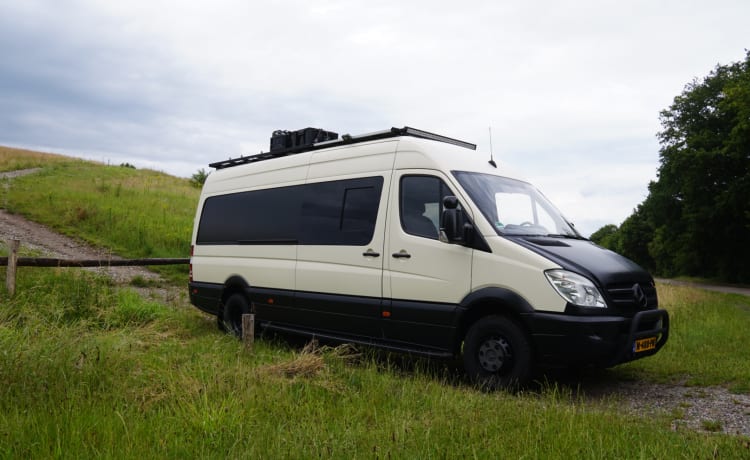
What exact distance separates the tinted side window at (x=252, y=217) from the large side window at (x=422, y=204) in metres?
1.96

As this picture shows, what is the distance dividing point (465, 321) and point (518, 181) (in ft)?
6.55

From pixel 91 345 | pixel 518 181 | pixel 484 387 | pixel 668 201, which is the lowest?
pixel 484 387

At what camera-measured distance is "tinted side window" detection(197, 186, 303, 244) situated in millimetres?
8367

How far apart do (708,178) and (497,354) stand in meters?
33.5

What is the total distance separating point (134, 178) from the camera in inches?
1375

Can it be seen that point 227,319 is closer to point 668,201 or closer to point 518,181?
point 518,181

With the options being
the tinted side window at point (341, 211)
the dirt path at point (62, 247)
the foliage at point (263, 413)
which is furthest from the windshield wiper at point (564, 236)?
the dirt path at point (62, 247)

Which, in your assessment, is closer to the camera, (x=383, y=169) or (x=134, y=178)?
(x=383, y=169)

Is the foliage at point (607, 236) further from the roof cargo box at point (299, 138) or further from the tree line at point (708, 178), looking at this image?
the roof cargo box at point (299, 138)

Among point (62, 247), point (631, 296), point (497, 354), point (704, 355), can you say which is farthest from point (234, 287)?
point (62, 247)

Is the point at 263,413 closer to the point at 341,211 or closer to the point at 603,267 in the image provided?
the point at 603,267

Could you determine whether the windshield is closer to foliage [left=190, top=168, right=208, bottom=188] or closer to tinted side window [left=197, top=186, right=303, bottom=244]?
tinted side window [left=197, top=186, right=303, bottom=244]

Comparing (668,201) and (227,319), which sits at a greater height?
(668,201)

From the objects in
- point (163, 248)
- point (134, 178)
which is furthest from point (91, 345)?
point (134, 178)
